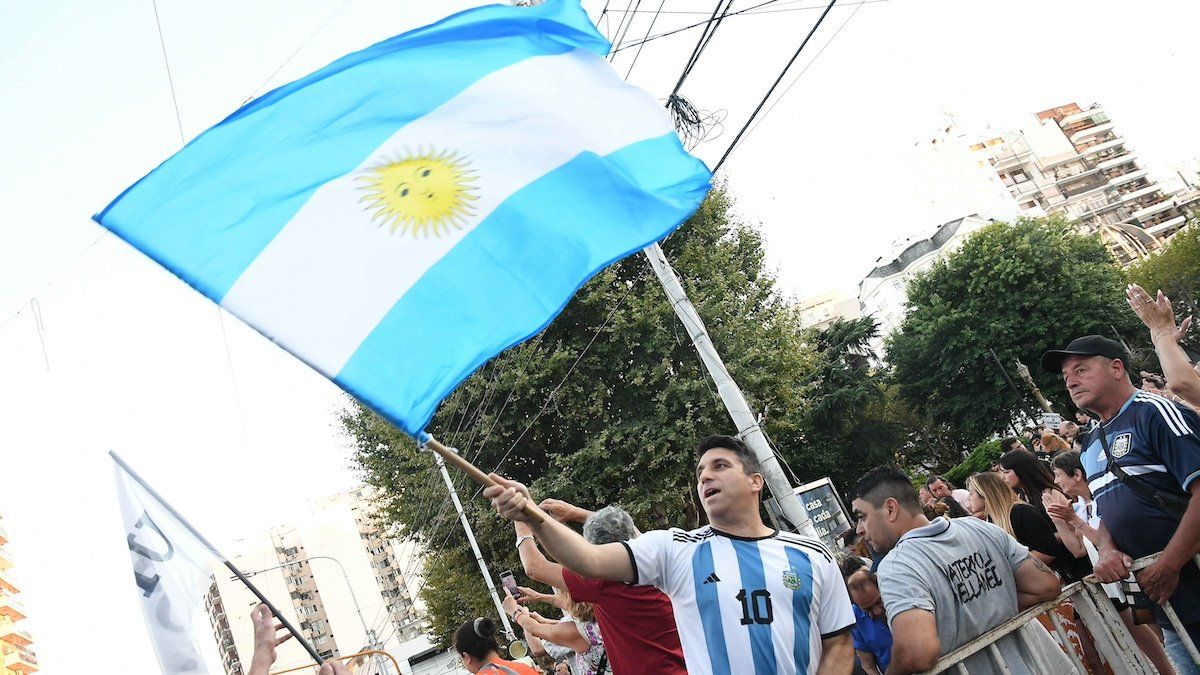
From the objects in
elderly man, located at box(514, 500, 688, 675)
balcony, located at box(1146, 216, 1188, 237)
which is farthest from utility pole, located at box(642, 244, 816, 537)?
balcony, located at box(1146, 216, 1188, 237)

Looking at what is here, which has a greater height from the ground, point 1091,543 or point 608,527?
point 608,527

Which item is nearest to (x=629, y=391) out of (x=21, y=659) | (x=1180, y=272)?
(x=1180, y=272)

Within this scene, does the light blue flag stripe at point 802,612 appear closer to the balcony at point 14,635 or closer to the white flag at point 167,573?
the white flag at point 167,573

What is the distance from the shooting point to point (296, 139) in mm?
3740

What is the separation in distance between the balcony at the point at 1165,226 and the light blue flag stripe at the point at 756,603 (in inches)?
5088

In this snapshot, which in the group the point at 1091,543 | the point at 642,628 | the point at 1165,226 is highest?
the point at 1165,226

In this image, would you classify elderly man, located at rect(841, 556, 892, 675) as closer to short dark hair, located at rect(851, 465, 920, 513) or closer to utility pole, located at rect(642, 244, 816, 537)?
short dark hair, located at rect(851, 465, 920, 513)

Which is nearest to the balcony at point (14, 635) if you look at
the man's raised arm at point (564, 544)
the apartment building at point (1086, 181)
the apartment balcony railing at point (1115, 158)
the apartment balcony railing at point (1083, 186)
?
the man's raised arm at point (564, 544)

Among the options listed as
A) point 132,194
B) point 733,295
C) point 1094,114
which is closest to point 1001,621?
point 132,194

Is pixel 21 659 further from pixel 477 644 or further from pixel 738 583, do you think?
pixel 738 583

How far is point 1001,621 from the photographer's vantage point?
157 inches

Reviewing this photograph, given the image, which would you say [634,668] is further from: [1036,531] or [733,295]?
[733,295]

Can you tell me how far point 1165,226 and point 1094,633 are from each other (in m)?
130

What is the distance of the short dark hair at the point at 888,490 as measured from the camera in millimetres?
4219
